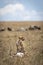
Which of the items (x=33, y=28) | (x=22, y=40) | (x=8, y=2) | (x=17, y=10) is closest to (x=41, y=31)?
(x=33, y=28)

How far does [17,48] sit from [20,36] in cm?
14

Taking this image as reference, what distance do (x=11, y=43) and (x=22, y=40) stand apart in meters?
0.13

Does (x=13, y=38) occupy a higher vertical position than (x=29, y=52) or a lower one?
higher

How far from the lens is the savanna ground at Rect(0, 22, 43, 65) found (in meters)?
1.91

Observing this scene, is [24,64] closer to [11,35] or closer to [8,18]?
[11,35]

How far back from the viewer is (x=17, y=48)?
1952mm

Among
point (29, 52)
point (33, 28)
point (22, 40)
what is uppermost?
point (33, 28)

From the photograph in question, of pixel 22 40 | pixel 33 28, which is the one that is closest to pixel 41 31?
pixel 33 28

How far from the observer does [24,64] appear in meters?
1.89

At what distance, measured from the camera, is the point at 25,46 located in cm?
194

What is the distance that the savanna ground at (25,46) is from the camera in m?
1.91

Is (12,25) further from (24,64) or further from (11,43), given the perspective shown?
(24,64)

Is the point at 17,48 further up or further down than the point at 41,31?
further down

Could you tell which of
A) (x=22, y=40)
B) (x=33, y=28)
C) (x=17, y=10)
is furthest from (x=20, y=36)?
(x=17, y=10)
